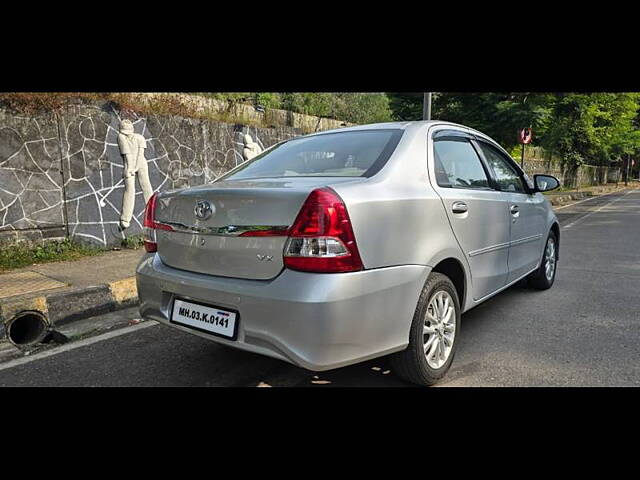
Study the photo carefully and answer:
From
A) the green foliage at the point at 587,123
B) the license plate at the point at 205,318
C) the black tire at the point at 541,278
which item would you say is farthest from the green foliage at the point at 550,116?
the license plate at the point at 205,318

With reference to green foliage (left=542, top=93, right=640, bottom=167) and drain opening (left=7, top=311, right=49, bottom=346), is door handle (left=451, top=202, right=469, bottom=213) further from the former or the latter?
green foliage (left=542, top=93, right=640, bottom=167)

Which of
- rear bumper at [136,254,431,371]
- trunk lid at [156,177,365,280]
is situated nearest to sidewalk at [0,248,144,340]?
trunk lid at [156,177,365,280]

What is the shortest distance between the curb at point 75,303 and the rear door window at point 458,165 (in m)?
3.18

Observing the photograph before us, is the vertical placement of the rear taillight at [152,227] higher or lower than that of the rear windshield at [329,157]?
lower

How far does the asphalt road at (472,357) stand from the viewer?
262cm

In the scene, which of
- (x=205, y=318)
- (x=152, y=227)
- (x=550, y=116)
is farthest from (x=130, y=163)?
(x=550, y=116)

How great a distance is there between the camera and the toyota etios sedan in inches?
77.9

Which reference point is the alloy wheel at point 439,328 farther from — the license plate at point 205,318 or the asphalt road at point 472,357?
the license plate at point 205,318

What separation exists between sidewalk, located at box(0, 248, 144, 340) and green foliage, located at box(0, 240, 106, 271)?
220 mm

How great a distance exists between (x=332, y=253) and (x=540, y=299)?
317 centimetres

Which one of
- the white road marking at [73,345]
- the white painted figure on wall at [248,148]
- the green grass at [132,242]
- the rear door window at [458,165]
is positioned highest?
the white painted figure on wall at [248,148]

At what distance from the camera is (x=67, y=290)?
3.92m
